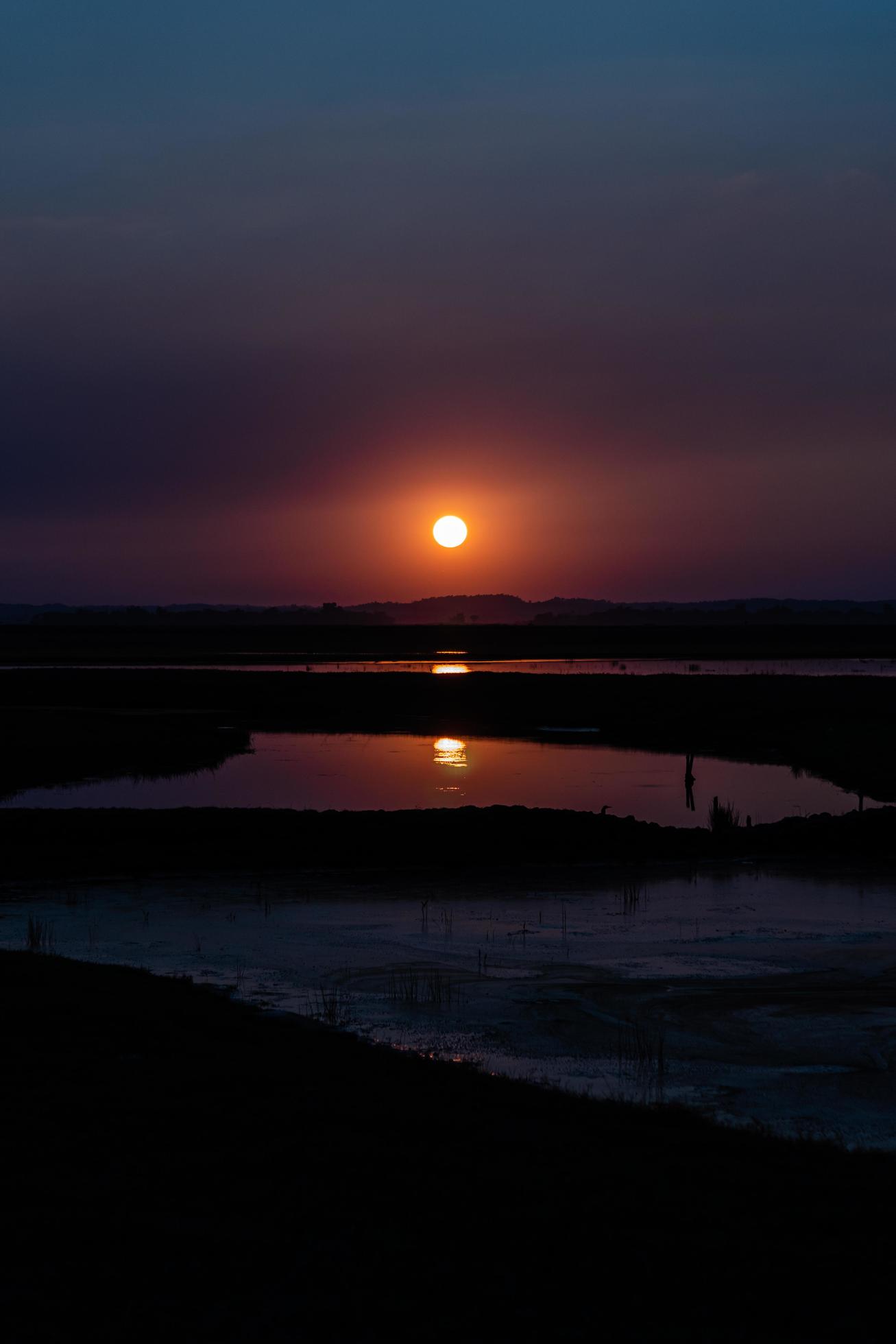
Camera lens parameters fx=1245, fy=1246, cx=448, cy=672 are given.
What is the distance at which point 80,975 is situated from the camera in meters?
13.8

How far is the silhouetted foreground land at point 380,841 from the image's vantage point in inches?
1000

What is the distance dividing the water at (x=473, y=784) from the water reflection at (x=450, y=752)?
4.3 inches

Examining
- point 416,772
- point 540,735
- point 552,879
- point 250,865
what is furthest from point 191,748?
point 552,879

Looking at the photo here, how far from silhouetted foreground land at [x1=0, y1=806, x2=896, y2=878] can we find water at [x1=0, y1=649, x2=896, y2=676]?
53.4 m

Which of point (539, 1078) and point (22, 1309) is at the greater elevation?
point (22, 1309)

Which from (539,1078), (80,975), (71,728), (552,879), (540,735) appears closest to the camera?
(539,1078)

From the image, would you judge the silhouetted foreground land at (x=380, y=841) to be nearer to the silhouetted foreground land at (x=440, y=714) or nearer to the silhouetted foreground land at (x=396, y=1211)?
the silhouetted foreground land at (x=440, y=714)

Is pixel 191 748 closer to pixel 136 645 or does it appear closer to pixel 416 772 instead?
pixel 416 772

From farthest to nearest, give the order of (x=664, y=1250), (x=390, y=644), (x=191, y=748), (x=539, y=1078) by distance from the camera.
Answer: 1. (x=390, y=644)
2. (x=191, y=748)
3. (x=539, y=1078)
4. (x=664, y=1250)

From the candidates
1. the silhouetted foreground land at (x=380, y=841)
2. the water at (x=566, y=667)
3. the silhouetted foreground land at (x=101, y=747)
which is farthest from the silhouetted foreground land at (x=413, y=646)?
the silhouetted foreground land at (x=380, y=841)

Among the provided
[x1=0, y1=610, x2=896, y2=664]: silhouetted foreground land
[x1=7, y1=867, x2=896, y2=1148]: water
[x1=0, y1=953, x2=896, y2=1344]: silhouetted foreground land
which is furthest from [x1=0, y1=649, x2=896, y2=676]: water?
[x1=0, y1=953, x2=896, y2=1344]: silhouetted foreground land

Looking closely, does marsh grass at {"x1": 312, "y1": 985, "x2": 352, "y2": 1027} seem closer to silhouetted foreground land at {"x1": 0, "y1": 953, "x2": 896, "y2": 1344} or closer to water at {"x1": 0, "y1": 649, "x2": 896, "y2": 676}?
silhouetted foreground land at {"x1": 0, "y1": 953, "x2": 896, "y2": 1344}

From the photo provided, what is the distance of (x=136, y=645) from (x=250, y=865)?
124201 mm

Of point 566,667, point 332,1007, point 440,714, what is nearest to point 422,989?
point 332,1007
